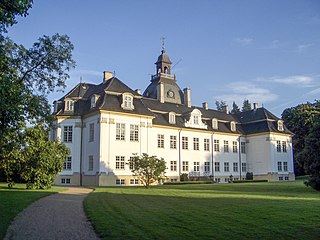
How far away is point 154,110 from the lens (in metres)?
43.1

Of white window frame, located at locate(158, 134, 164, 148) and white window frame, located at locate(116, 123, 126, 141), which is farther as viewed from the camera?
white window frame, located at locate(158, 134, 164, 148)

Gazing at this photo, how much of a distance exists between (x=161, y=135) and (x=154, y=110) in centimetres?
349

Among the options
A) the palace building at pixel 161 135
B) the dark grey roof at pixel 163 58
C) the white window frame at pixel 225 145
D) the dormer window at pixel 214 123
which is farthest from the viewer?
the dark grey roof at pixel 163 58

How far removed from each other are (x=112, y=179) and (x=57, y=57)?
67.8 feet

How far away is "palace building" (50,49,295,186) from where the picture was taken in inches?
1427

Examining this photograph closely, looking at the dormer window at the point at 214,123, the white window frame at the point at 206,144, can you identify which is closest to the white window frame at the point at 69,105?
the white window frame at the point at 206,144

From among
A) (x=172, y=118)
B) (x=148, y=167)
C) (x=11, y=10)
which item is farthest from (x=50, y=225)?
(x=172, y=118)

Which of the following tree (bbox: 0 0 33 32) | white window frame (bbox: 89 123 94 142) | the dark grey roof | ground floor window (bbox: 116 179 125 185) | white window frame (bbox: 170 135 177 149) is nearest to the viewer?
tree (bbox: 0 0 33 32)

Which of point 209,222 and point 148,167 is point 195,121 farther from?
point 209,222

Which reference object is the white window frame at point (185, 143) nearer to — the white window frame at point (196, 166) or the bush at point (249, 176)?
the white window frame at point (196, 166)

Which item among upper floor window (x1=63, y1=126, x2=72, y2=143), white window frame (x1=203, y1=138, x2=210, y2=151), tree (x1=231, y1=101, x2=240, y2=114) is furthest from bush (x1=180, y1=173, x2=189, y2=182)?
tree (x1=231, y1=101, x2=240, y2=114)

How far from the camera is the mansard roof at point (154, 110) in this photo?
3744cm

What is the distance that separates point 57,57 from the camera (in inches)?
661

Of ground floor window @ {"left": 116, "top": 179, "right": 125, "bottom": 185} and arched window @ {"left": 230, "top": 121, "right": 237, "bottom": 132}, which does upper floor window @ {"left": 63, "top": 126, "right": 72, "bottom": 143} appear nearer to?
ground floor window @ {"left": 116, "top": 179, "right": 125, "bottom": 185}
